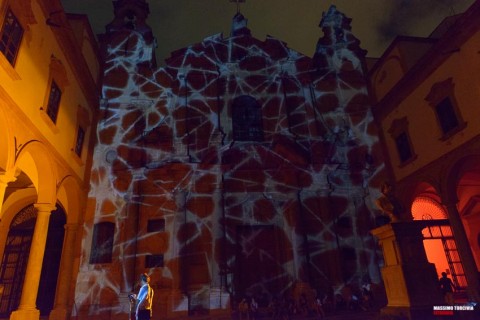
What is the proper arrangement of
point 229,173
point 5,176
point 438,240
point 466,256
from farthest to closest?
point 438,240 → point 229,173 → point 466,256 → point 5,176

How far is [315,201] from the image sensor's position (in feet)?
50.1

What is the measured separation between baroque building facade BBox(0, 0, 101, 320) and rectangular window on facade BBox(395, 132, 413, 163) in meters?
14.6

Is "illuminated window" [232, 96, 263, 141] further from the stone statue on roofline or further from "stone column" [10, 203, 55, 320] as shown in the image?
the stone statue on roofline

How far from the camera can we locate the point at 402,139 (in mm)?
15961

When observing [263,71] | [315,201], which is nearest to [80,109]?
[263,71]

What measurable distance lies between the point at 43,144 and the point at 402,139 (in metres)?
15.1

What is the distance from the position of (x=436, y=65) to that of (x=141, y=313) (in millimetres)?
14210

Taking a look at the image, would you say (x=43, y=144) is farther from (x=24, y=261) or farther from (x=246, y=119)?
(x=246, y=119)

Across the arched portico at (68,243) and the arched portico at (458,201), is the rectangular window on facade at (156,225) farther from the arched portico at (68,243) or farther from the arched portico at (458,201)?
the arched portico at (458,201)

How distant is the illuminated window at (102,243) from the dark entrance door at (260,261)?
5.52 meters

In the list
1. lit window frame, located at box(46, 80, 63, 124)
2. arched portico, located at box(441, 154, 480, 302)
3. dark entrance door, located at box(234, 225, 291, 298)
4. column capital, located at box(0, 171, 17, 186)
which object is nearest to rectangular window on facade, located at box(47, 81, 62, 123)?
lit window frame, located at box(46, 80, 63, 124)

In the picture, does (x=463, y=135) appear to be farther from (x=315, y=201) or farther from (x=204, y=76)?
(x=204, y=76)

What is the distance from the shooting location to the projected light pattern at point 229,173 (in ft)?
44.9

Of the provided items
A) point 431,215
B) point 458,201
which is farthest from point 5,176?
point 431,215
